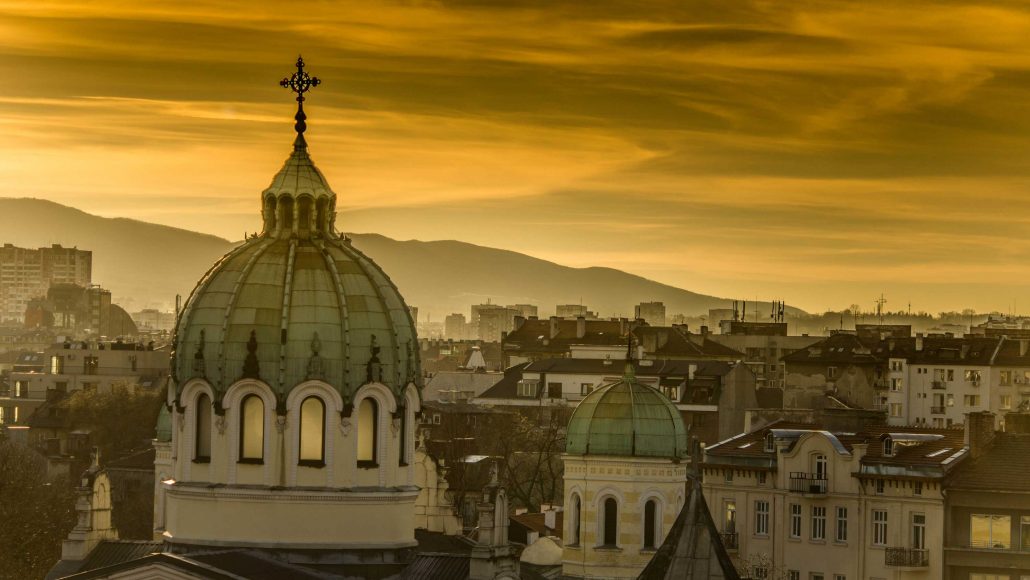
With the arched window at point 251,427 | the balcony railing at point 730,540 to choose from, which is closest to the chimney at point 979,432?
the balcony railing at point 730,540

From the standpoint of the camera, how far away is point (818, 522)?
106625mm

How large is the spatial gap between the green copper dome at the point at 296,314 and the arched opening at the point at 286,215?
25 mm

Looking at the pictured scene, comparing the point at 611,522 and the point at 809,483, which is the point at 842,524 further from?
the point at 611,522

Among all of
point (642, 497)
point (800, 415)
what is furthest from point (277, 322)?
point (800, 415)

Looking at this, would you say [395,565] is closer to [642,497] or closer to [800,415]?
[642,497]

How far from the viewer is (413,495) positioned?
6831 centimetres

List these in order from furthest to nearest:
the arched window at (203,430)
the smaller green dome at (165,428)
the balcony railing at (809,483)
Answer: the balcony railing at (809,483), the smaller green dome at (165,428), the arched window at (203,430)

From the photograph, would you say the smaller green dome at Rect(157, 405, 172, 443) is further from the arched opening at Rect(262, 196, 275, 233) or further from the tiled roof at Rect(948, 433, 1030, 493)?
the tiled roof at Rect(948, 433, 1030, 493)

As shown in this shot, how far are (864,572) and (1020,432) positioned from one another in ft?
52.9

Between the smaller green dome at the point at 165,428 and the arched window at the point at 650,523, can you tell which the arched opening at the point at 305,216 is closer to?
the smaller green dome at the point at 165,428

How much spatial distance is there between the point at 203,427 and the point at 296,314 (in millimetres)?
3556

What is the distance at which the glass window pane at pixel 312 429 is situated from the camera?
66956mm

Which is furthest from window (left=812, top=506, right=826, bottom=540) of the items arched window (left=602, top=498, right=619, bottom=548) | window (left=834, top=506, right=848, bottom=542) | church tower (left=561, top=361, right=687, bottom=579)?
arched window (left=602, top=498, right=619, bottom=548)

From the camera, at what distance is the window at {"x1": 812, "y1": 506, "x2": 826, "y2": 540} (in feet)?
349
